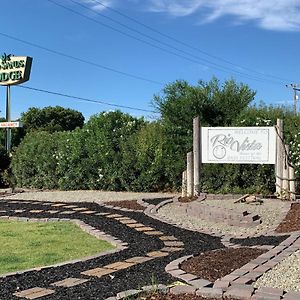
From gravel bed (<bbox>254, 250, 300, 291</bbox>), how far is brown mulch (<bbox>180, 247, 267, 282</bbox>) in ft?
1.51

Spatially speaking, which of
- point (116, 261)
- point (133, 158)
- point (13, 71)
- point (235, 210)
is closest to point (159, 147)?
point (133, 158)

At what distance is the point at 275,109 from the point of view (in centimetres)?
1449

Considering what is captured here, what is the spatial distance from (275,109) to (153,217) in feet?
20.7

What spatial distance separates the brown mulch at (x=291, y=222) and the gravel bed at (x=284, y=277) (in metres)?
2.86

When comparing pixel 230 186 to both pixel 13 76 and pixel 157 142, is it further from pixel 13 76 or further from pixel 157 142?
pixel 13 76

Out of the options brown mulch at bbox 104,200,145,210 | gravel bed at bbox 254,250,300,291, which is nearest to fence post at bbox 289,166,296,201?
brown mulch at bbox 104,200,145,210

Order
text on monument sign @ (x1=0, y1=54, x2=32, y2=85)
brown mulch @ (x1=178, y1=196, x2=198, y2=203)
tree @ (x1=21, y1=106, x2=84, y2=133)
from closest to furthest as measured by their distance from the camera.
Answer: brown mulch @ (x1=178, y1=196, x2=198, y2=203) < text on monument sign @ (x1=0, y1=54, x2=32, y2=85) < tree @ (x1=21, y1=106, x2=84, y2=133)

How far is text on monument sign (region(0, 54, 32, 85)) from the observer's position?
2534 centimetres

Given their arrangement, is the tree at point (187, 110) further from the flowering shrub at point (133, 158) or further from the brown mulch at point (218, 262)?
the brown mulch at point (218, 262)

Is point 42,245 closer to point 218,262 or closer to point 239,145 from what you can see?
point 218,262

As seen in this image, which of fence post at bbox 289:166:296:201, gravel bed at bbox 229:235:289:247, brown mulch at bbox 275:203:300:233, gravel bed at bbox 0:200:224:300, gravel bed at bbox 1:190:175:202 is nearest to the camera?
gravel bed at bbox 0:200:224:300

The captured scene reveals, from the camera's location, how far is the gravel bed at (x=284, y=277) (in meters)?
4.45

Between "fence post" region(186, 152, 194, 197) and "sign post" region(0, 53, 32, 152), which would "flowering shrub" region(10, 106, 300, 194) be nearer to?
"fence post" region(186, 152, 194, 197)

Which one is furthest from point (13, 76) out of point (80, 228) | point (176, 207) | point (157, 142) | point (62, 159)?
point (80, 228)
